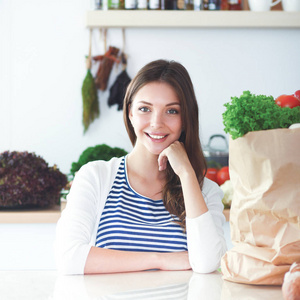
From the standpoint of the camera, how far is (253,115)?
75 centimetres

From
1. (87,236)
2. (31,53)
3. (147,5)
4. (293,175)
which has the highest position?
(147,5)

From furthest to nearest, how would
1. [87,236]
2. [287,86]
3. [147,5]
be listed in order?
[287,86]
[147,5]
[87,236]

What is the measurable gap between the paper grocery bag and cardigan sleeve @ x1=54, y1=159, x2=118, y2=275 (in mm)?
454

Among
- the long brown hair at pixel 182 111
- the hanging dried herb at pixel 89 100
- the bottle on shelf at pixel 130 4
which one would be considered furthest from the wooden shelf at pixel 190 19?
the long brown hair at pixel 182 111

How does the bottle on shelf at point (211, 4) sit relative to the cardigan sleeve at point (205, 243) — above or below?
above

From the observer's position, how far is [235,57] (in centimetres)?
307

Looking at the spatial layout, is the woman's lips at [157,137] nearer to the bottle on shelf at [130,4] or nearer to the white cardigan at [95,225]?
the white cardigan at [95,225]

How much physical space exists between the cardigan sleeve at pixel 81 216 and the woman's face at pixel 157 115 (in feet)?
0.45

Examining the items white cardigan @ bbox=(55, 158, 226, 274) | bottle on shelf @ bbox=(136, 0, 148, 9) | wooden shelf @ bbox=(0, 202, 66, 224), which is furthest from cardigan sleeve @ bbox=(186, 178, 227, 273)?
bottle on shelf @ bbox=(136, 0, 148, 9)

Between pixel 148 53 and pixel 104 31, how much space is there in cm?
28

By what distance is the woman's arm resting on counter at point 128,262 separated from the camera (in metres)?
1.10

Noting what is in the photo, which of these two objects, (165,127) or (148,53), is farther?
(148,53)

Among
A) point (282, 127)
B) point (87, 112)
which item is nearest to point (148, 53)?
point (87, 112)

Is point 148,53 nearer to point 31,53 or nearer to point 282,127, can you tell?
point 31,53
